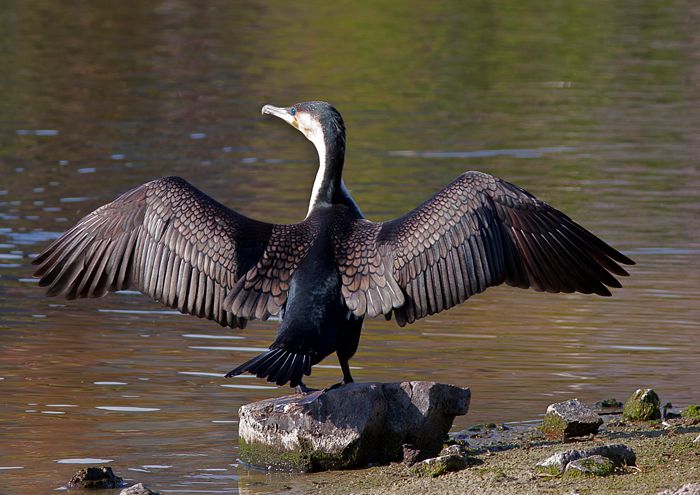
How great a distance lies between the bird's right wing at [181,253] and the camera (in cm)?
775

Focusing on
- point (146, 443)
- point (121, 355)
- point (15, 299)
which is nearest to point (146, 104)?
point (15, 299)

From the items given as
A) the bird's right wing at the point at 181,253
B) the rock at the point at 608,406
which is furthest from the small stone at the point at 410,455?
the rock at the point at 608,406

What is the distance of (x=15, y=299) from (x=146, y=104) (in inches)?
401

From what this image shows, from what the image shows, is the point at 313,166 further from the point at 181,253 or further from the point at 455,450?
the point at 455,450

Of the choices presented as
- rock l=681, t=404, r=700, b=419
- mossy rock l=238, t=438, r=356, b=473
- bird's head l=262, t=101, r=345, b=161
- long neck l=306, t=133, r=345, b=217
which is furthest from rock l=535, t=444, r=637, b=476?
bird's head l=262, t=101, r=345, b=161

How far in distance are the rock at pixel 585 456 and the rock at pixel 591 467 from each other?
37 millimetres

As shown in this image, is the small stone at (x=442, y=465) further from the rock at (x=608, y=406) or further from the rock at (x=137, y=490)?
the rock at (x=608, y=406)

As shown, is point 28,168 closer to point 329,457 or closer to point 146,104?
point 146,104

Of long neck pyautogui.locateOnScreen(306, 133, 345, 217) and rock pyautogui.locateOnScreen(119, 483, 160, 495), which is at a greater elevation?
long neck pyautogui.locateOnScreen(306, 133, 345, 217)

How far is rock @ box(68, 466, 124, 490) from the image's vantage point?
718cm

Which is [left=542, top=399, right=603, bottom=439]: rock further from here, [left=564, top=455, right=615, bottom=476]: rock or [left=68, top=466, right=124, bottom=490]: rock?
[left=68, top=466, right=124, bottom=490]: rock

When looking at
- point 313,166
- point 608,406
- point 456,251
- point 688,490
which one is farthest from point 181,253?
point 313,166

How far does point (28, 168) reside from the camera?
17109mm

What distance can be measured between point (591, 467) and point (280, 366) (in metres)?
1.55
